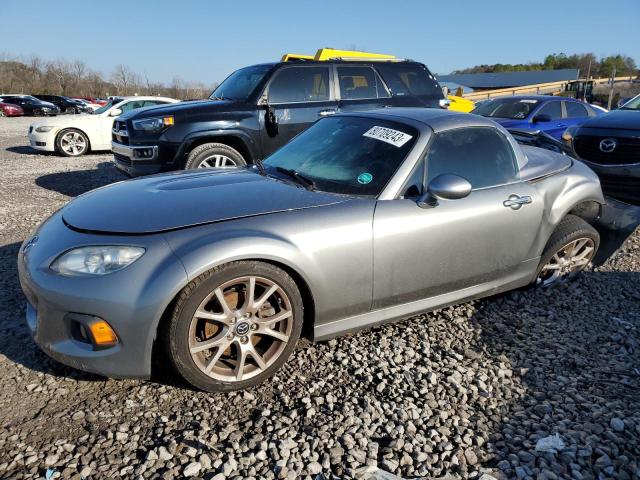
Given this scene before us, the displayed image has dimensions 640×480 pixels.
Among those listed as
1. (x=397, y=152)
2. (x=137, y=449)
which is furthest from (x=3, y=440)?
(x=397, y=152)

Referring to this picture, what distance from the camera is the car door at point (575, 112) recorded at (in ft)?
35.4

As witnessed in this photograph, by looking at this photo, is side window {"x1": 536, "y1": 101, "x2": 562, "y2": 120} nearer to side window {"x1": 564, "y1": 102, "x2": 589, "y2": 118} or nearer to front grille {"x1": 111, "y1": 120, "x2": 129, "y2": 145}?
side window {"x1": 564, "y1": 102, "x2": 589, "y2": 118}

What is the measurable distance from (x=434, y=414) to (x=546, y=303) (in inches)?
71.9

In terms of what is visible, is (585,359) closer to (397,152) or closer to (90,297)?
(397,152)

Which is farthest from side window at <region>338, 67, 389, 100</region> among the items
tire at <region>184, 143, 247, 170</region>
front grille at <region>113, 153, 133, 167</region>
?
front grille at <region>113, 153, 133, 167</region>

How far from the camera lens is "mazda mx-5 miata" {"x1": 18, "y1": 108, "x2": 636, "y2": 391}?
2375mm

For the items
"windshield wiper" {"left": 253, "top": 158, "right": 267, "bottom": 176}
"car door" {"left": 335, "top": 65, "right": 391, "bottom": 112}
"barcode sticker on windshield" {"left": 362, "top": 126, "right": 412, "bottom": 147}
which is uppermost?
"car door" {"left": 335, "top": 65, "right": 391, "bottom": 112}

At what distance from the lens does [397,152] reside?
314 cm

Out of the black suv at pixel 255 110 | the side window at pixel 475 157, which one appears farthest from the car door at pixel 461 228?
the black suv at pixel 255 110

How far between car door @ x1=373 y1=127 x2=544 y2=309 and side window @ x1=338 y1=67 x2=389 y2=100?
3.80 metres

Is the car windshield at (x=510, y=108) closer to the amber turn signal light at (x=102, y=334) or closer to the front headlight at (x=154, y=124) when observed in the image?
the front headlight at (x=154, y=124)

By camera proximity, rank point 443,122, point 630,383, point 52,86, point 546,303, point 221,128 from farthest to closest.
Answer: point 52,86 → point 221,128 → point 546,303 → point 443,122 → point 630,383

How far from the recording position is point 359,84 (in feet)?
23.3

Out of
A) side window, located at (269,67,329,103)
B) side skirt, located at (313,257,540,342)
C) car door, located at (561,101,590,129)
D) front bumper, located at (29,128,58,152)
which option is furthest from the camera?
front bumper, located at (29,128,58,152)
